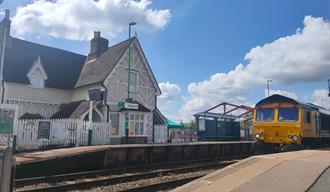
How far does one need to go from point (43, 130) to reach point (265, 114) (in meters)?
12.7

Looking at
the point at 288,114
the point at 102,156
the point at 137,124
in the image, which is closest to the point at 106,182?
the point at 102,156

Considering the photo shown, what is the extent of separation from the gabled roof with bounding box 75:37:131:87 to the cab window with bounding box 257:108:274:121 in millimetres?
12856

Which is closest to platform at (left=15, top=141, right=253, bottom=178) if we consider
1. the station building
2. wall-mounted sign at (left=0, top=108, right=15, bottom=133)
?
wall-mounted sign at (left=0, top=108, right=15, bottom=133)

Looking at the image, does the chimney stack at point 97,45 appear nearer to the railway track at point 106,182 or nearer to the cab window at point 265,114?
the cab window at point 265,114

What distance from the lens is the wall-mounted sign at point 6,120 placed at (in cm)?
1668

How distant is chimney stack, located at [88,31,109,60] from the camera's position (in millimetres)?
31719

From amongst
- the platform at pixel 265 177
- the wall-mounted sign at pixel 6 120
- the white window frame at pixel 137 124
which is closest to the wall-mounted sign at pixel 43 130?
the wall-mounted sign at pixel 6 120

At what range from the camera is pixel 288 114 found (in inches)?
690

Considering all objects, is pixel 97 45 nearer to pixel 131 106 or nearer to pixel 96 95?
pixel 96 95

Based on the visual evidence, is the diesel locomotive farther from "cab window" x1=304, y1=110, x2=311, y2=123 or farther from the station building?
the station building

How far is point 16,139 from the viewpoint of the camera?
56.5 ft

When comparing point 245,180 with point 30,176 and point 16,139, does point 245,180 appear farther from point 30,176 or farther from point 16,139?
point 16,139

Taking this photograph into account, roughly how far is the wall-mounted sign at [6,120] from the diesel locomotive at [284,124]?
13.2 metres

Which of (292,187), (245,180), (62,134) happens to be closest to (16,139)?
(62,134)
